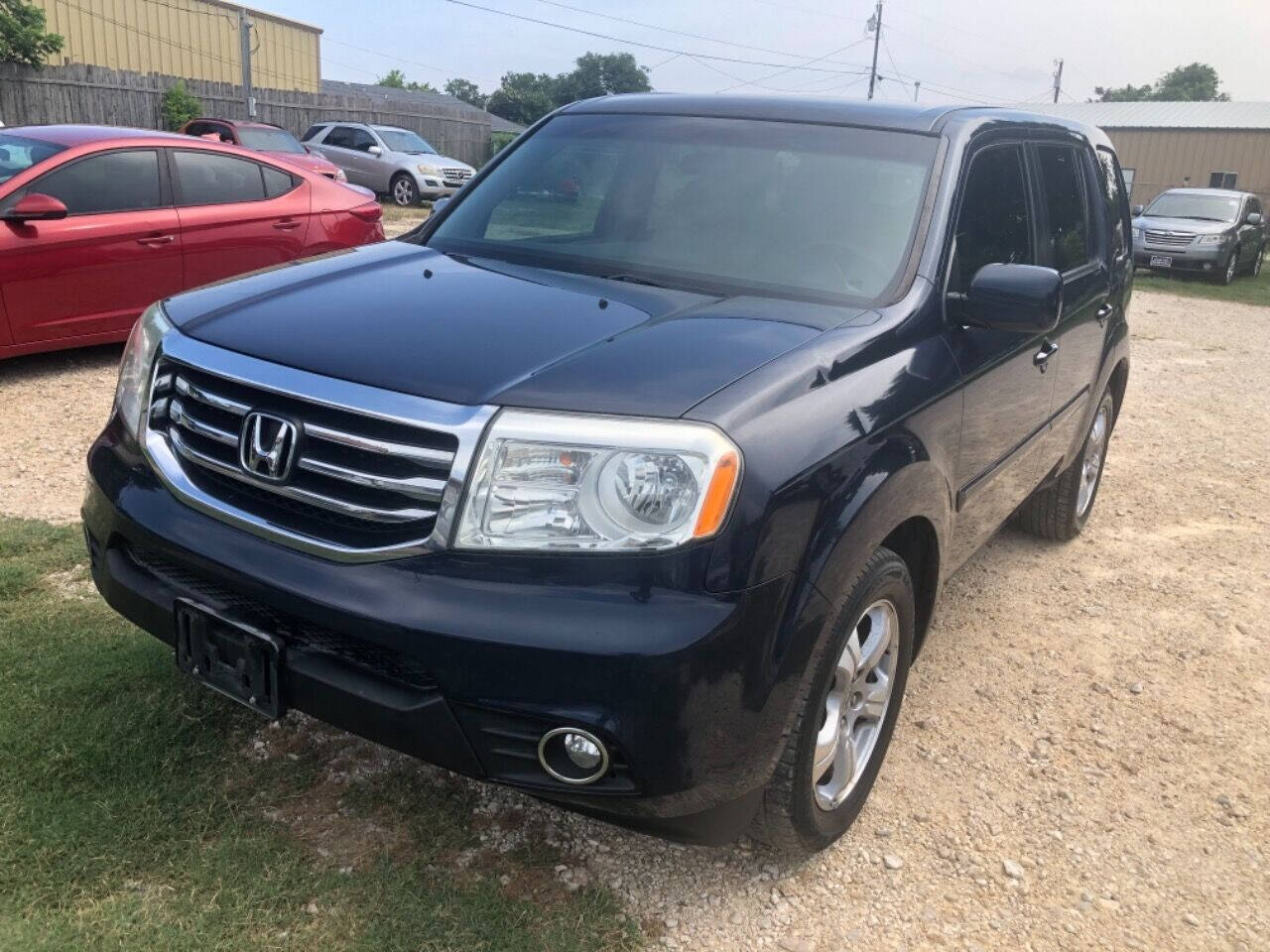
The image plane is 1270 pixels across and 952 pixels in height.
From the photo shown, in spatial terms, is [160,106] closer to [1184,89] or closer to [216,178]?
[216,178]

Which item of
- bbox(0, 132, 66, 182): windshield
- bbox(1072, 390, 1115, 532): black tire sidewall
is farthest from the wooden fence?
bbox(1072, 390, 1115, 532): black tire sidewall

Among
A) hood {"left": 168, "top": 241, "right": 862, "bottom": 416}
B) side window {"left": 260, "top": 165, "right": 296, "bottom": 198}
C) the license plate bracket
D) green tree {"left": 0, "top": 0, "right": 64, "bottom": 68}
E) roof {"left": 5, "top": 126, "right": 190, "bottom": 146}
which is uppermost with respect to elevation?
green tree {"left": 0, "top": 0, "right": 64, "bottom": 68}

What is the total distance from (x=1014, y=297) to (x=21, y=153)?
19.9ft

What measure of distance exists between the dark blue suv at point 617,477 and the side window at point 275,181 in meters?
4.86

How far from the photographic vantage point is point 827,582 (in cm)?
229

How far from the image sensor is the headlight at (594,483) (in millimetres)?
2082

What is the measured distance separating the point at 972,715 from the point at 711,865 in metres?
1.26

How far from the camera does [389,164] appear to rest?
2023 centimetres

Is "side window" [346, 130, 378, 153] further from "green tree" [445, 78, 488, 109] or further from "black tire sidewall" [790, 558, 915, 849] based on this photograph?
"green tree" [445, 78, 488, 109]

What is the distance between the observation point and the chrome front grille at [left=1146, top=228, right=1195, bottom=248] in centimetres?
1884

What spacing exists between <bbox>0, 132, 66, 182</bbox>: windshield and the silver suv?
13460 mm

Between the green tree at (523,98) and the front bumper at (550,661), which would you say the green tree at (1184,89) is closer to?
the green tree at (523,98)

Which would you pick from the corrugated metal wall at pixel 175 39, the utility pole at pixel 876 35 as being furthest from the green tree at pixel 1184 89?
the corrugated metal wall at pixel 175 39

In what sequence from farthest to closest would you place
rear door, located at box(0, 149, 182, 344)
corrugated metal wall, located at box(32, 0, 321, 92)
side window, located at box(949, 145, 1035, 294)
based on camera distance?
1. corrugated metal wall, located at box(32, 0, 321, 92)
2. rear door, located at box(0, 149, 182, 344)
3. side window, located at box(949, 145, 1035, 294)
